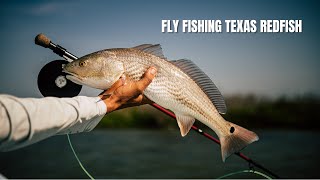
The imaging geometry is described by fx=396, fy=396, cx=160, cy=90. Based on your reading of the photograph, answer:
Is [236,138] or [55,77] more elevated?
[55,77]

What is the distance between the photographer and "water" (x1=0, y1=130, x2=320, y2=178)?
1460cm

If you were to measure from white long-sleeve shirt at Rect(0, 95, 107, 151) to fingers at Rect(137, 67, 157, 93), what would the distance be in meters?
0.35

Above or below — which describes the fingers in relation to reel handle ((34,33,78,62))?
below

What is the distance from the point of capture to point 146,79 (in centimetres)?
196

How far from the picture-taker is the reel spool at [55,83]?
232cm

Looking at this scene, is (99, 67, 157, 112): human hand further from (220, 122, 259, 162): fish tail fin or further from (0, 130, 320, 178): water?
(0, 130, 320, 178): water

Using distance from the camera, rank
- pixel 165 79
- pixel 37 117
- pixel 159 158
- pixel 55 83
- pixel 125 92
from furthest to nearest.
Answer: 1. pixel 159 158
2. pixel 55 83
3. pixel 165 79
4. pixel 125 92
5. pixel 37 117

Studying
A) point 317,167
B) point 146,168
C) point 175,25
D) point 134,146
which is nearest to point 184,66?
point 175,25

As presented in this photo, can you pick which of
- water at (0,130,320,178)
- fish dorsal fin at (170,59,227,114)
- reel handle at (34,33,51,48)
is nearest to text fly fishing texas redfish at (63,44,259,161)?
fish dorsal fin at (170,59,227,114)

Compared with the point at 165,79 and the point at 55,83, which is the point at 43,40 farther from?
the point at 165,79

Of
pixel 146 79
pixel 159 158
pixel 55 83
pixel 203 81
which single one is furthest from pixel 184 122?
pixel 159 158

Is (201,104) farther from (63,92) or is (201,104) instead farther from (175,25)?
(175,25)

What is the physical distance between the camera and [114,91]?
1877mm

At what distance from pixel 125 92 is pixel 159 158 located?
16208 millimetres
